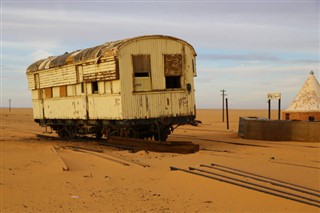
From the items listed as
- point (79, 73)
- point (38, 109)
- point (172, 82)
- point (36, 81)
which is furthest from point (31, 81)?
point (172, 82)

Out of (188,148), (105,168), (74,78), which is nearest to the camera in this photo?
(105,168)

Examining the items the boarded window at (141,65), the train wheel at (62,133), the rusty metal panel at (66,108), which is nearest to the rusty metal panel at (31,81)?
the rusty metal panel at (66,108)

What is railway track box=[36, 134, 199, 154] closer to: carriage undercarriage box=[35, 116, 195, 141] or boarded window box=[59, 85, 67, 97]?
carriage undercarriage box=[35, 116, 195, 141]

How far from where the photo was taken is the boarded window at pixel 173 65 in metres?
16.5

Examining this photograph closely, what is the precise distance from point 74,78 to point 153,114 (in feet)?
15.1

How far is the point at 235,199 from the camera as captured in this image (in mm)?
7312

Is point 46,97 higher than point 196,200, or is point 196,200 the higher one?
point 46,97

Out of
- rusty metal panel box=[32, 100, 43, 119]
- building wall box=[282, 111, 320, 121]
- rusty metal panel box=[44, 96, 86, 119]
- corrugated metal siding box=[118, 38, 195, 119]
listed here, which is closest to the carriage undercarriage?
corrugated metal siding box=[118, 38, 195, 119]

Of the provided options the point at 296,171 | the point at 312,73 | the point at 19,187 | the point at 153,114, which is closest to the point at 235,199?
the point at 296,171

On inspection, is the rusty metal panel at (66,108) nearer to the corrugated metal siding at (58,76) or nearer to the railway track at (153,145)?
the corrugated metal siding at (58,76)

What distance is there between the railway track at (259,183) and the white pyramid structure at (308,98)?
1147 centimetres

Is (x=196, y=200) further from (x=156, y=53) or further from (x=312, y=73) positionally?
(x=312, y=73)

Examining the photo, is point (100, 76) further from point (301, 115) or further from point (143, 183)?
point (301, 115)

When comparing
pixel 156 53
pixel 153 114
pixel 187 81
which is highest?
pixel 156 53
